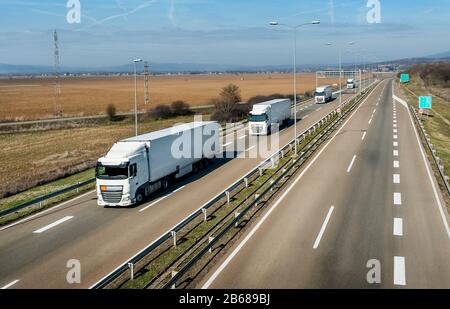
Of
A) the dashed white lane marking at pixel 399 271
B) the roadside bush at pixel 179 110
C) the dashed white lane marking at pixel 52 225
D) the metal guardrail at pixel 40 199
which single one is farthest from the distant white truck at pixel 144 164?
the roadside bush at pixel 179 110

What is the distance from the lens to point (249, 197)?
22922 millimetres

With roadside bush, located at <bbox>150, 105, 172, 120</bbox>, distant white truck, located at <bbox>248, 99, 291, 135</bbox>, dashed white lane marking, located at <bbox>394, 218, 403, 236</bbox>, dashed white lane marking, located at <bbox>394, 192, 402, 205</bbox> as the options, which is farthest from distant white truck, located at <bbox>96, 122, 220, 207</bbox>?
roadside bush, located at <bbox>150, 105, 172, 120</bbox>

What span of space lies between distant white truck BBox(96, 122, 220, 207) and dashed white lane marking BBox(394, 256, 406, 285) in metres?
12.8

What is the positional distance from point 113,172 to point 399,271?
546 inches

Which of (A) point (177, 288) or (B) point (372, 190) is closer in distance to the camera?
(A) point (177, 288)

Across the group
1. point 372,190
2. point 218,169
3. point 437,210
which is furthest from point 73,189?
point 437,210

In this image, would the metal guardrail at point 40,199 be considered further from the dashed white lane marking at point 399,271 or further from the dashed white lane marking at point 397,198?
the dashed white lane marking at point 397,198

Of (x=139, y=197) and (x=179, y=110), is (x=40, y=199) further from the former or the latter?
(x=179, y=110)

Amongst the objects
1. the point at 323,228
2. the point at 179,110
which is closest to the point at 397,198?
the point at 323,228

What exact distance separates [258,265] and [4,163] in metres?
31.6

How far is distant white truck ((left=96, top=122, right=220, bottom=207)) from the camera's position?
72.3ft

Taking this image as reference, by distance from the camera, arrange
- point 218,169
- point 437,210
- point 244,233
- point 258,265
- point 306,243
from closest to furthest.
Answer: point 258,265, point 306,243, point 244,233, point 437,210, point 218,169
